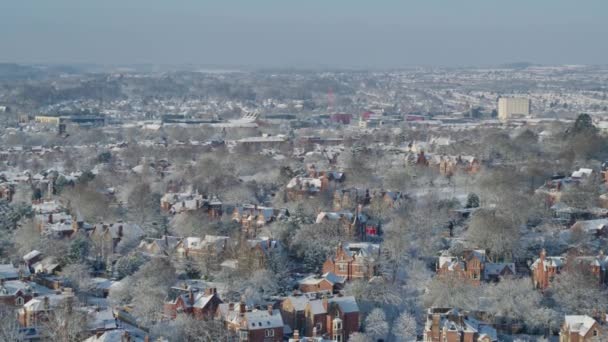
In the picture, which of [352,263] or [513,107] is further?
[513,107]

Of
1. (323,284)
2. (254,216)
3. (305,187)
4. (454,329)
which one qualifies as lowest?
(305,187)

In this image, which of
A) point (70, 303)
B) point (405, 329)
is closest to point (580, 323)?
point (405, 329)

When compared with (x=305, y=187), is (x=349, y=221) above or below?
above

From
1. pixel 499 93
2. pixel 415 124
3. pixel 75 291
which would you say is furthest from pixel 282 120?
pixel 75 291

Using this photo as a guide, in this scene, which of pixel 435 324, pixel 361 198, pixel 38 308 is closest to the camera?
pixel 435 324

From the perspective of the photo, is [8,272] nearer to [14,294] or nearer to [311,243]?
[14,294]

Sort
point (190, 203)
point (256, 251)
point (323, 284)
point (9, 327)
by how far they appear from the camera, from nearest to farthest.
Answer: point (9, 327) → point (323, 284) → point (256, 251) → point (190, 203)

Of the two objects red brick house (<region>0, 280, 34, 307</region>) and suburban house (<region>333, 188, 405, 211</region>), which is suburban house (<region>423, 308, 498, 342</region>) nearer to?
red brick house (<region>0, 280, 34, 307</region>)
